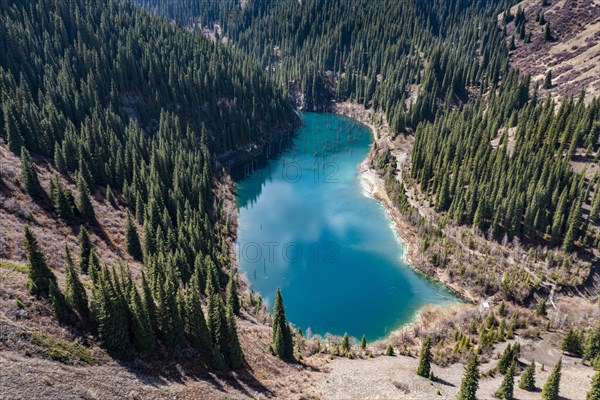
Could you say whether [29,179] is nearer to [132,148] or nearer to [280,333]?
[132,148]

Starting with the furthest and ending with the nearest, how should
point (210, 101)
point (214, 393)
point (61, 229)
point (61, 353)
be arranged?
1. point (210, 101)
2. point (61, 229)
3. point (214, 393)
4. point (61, 353)

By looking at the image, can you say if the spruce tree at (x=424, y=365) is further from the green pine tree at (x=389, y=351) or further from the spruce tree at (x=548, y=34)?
the spruce tree at (x=548, y=34)

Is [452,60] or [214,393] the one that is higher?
[452,60]

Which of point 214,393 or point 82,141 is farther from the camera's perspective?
point 82,141

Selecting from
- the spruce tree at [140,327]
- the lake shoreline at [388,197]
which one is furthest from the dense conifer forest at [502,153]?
the spruce tree at [140,327]

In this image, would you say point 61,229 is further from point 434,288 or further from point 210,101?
point 210,101

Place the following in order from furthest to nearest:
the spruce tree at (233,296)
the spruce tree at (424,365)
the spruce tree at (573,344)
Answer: the spruce tree at (233,296)
the spruce tree at (573,344)
the spruce tree at (424,365)

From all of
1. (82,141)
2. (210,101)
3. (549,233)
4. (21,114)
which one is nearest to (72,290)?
(82,141)
